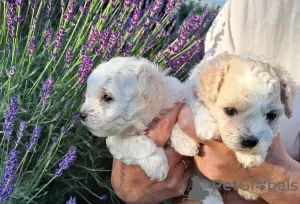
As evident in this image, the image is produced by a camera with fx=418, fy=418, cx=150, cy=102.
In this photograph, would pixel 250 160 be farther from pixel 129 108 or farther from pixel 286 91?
pixel 129 108

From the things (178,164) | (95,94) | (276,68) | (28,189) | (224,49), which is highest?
(276,68)

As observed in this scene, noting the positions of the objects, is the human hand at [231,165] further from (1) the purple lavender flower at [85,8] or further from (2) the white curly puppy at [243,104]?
(1) the purple lavender flower at [85,8]

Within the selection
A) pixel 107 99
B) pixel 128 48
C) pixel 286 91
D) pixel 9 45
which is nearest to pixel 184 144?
pixel 107 99

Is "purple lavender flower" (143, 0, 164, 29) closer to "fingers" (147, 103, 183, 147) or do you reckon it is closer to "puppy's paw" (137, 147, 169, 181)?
"fingers" (147, 103, 183, 147)

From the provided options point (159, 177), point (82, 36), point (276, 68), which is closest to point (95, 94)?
point (159, 177)

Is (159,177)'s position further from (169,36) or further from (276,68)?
(169,36)

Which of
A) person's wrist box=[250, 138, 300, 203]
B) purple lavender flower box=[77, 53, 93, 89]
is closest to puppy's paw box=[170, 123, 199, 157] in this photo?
person's wrist box=[250, 138, 300, 203]
